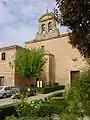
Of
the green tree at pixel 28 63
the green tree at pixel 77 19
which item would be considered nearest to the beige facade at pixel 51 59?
the green tree at pixel 28 63

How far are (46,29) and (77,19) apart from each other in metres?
38.1

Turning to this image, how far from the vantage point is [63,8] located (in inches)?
376

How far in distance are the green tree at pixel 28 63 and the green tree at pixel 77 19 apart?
2930 cm

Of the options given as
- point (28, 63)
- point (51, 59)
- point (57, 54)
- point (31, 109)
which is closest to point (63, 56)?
point (57, 54)

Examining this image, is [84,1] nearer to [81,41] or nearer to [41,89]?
[81,41]

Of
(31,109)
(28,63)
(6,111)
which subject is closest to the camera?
(31,109)

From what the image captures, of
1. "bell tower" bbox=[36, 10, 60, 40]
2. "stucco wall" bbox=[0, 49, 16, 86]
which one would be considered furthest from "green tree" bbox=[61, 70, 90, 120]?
"bell tower" bbox=[36, 10, 60, 40]

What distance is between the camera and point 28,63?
39.6m

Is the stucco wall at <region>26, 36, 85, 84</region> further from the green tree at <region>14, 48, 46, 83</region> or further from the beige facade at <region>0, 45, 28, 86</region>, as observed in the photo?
the beige facade at <region>0, 45, 28, 86</region>

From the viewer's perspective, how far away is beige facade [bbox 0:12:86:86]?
42.2m

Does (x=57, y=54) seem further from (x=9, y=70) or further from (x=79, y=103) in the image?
(x=79, y=103)

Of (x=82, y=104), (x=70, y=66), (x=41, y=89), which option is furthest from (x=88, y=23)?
(x=70, y=66)

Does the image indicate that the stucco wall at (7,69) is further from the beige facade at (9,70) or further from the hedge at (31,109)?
the hedge at (31,109)

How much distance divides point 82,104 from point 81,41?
11.3ft
